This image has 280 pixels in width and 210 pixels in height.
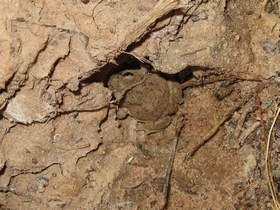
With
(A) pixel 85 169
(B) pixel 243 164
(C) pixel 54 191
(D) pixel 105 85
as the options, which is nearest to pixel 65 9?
(D) pixel 105 85

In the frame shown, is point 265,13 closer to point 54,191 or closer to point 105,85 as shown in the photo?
point 105,85

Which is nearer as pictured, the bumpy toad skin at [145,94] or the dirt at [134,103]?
the dirt at [134,103]

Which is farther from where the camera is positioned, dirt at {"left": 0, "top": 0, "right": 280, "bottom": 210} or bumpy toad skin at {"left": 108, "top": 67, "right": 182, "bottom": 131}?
bumpy toad skin at {"left": 108, "top": 67, "right": 182, "bottom": 131}
